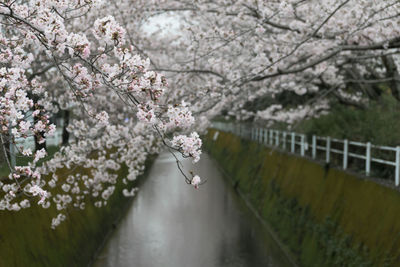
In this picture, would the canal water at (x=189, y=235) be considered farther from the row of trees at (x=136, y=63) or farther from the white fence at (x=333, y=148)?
the white fence at (x=333, y=148)

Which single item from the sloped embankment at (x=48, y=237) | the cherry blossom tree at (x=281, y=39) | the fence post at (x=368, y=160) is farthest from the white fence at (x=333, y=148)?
the sloped embankment at (x=48, y=237)

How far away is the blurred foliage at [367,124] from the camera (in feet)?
38.8

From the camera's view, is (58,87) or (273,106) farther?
(273,106)

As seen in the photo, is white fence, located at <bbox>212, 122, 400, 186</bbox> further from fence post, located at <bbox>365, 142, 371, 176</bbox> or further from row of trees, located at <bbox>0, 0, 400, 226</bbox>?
row of trees, located at <bbox>0, 0, 400, 226</bbox>

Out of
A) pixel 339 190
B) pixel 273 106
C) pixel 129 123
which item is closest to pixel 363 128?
pixel 339 190

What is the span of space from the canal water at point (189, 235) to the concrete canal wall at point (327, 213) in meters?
0.80

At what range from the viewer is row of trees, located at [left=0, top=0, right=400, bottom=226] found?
4758mm

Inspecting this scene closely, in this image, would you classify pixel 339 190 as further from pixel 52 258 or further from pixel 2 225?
pixel 2 225

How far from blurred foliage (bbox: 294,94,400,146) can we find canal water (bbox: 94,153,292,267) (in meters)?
3.97

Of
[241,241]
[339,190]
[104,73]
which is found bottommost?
[241,241]

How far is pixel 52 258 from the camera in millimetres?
10406

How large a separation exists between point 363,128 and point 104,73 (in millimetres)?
9677

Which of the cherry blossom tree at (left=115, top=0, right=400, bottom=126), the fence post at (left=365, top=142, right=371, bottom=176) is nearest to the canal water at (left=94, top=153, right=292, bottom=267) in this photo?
the fence post at (left=365, top=142, right=371, bottom=176)

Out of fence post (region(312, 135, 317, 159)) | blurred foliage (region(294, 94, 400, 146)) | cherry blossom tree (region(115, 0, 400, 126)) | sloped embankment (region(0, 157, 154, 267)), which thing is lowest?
sloped embankment (region(0, 157, 154, 267))
